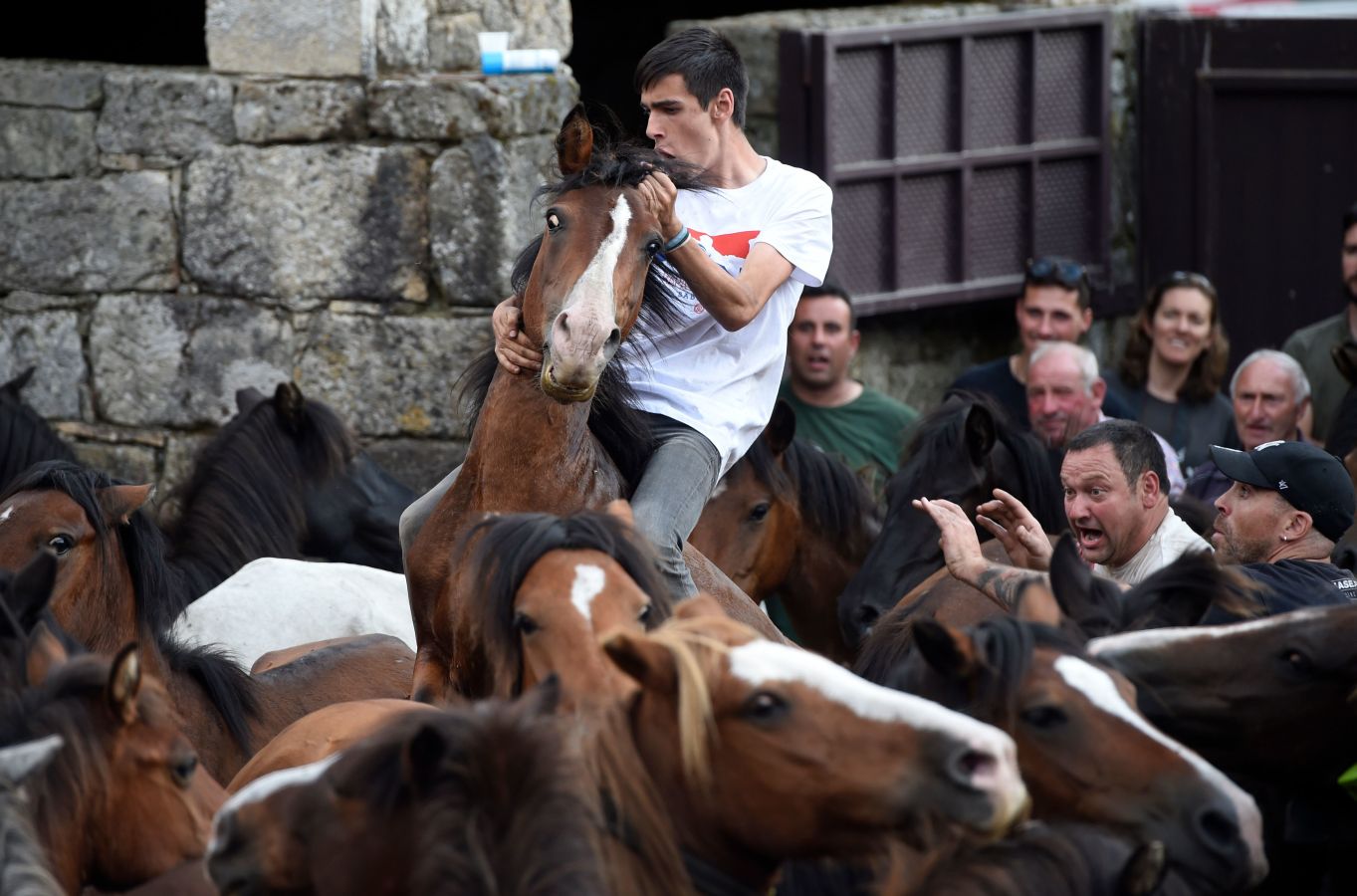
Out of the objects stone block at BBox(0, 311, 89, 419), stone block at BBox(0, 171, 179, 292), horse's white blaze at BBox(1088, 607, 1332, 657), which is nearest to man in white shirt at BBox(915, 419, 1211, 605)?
horse's white blaze at BBox(1088, 607, 1332, 657)

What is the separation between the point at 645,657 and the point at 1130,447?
2707mm

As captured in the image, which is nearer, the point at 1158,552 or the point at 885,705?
the point at 885,705

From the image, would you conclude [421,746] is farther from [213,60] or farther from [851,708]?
[213,60]

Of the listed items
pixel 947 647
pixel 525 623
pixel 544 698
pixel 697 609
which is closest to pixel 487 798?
pixel 544 698

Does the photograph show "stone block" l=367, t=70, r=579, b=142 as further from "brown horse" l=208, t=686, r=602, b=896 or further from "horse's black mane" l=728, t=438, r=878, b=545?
"brown horse" l=208, t=686, r=602, b=896

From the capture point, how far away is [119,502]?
5.21m

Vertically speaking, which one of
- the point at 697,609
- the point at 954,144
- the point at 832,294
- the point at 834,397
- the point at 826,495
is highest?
the point at 954,144

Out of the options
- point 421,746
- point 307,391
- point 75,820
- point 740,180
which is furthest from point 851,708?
point 307,391

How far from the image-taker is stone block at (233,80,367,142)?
23.2 ft

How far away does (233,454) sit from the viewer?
22.7ft

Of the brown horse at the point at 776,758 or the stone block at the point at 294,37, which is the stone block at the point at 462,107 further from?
the brown horse at the point at 776,758

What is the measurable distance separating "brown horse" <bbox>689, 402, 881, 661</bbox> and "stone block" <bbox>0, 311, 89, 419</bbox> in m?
2.77

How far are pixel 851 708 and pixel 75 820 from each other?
1.43 metres

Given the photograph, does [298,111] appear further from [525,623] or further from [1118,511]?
[525,623]
